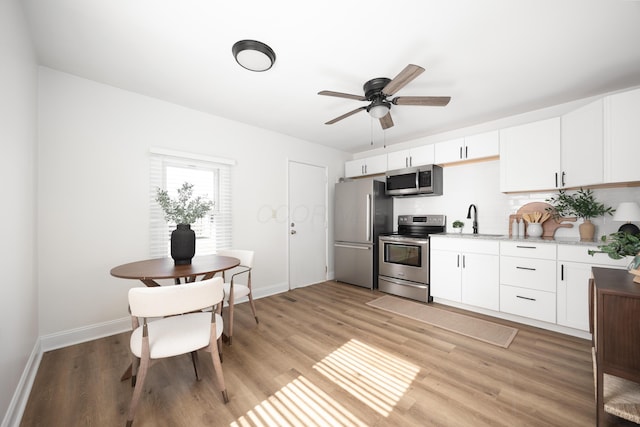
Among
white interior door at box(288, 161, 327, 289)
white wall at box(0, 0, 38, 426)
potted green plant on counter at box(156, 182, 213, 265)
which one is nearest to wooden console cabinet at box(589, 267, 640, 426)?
potted green plant on counter at box(156, 182, 213, 265)

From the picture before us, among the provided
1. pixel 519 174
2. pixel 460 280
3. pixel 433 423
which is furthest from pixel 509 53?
pixel 433 423

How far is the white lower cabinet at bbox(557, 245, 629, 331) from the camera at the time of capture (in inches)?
94.4

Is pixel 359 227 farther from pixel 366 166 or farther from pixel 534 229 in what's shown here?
pixel 534 229

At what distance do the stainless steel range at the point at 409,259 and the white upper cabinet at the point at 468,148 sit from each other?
0.96 meters

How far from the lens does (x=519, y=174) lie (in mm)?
3004

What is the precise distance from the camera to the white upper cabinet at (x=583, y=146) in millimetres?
2428

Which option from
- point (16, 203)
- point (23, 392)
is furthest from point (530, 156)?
point (23, 392)

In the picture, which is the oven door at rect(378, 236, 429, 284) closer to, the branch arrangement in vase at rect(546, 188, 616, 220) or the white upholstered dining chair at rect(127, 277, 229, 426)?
the branch arrangement in vase at rect(546, 188, 616, 220)

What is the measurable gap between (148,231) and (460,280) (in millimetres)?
3880

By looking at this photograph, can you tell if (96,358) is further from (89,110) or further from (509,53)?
(509,53)

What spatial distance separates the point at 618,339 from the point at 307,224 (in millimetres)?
3640

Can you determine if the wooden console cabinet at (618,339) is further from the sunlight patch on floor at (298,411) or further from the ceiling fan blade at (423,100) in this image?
the ceiling fan blade at (423,100)

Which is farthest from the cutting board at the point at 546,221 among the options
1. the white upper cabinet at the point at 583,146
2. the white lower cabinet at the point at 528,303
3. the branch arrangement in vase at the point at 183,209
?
the branch arrangement in vase at the point at 183,209

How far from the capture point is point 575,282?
8.08 ft
